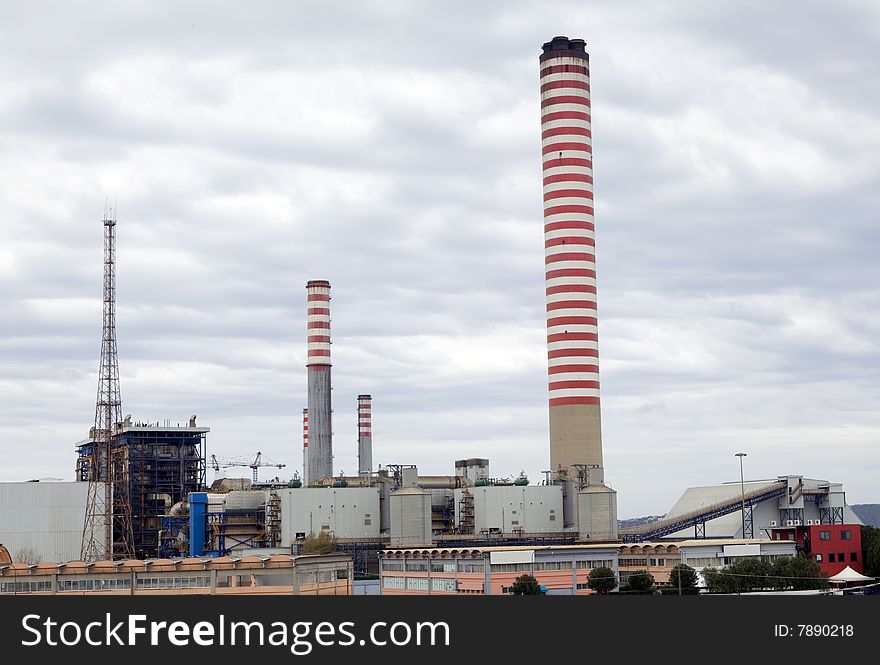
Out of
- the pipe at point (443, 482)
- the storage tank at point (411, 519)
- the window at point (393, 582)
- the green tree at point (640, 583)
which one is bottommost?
the window at point (393, 582)

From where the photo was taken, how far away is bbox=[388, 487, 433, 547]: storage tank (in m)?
115

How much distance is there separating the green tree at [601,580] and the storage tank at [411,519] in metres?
29.3

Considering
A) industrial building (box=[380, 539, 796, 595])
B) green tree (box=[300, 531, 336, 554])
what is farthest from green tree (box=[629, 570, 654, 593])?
green tree (box=[300, 531, 336, 554])

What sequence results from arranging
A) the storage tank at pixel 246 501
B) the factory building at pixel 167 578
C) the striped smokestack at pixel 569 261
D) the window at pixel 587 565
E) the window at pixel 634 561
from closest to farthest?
the factory building at pixel 167 578 → the window at pixel 587 565 → the window at pixel 634 561 → the striped smokestack at pixel 569 261 → the storage tank at pixel 246 501

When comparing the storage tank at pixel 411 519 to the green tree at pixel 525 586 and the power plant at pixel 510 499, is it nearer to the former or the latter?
the power plant at pixel 510 499

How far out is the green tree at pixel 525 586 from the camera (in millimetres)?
83562

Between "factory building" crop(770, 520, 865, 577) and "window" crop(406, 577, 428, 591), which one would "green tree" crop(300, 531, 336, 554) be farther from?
"factory building" crop(770, 520, 865, 577)

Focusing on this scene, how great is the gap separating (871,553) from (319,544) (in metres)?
49.5

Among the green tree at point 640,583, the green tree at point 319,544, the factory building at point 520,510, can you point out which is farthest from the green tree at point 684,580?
the green tree at point 319,544

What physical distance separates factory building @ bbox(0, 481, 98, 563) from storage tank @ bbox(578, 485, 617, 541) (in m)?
50.8
